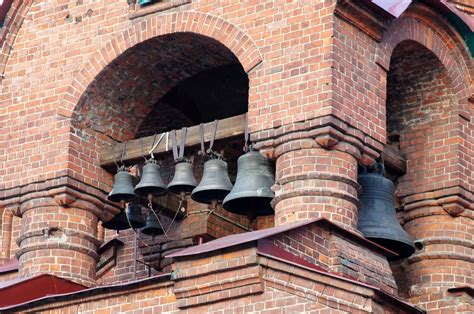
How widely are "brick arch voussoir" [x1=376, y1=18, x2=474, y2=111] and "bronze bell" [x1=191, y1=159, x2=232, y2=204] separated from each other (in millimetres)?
2437

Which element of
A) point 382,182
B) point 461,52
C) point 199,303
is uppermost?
point 461,52

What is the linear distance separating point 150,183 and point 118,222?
54.1 inches

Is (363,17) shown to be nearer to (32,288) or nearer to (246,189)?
(246,189)

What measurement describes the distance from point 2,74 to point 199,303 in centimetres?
578

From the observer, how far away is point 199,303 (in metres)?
27.7

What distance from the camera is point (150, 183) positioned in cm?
3028

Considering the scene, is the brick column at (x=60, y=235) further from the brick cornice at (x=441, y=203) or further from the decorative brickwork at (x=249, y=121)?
the brick cornice at (x=441, y=203)

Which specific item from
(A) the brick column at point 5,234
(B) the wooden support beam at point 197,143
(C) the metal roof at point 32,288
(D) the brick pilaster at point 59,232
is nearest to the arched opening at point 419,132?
(B) the wooden support beam at point 197,143

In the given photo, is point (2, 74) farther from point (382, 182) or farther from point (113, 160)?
point (382, 182)

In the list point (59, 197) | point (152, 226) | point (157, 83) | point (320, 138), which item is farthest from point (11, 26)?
point (320, 138)

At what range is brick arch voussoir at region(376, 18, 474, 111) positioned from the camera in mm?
30250

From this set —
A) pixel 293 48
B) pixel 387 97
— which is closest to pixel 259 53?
pixel 293 48

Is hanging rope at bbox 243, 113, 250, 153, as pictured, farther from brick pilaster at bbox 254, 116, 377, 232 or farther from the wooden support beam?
brick pilaster at bbox 254, 116, 377, 232

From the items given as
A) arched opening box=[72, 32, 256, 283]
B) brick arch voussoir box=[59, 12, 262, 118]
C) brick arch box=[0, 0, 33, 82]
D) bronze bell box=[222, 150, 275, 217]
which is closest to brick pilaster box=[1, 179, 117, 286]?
→ arched opening box=[72, 32, 256, 283]
